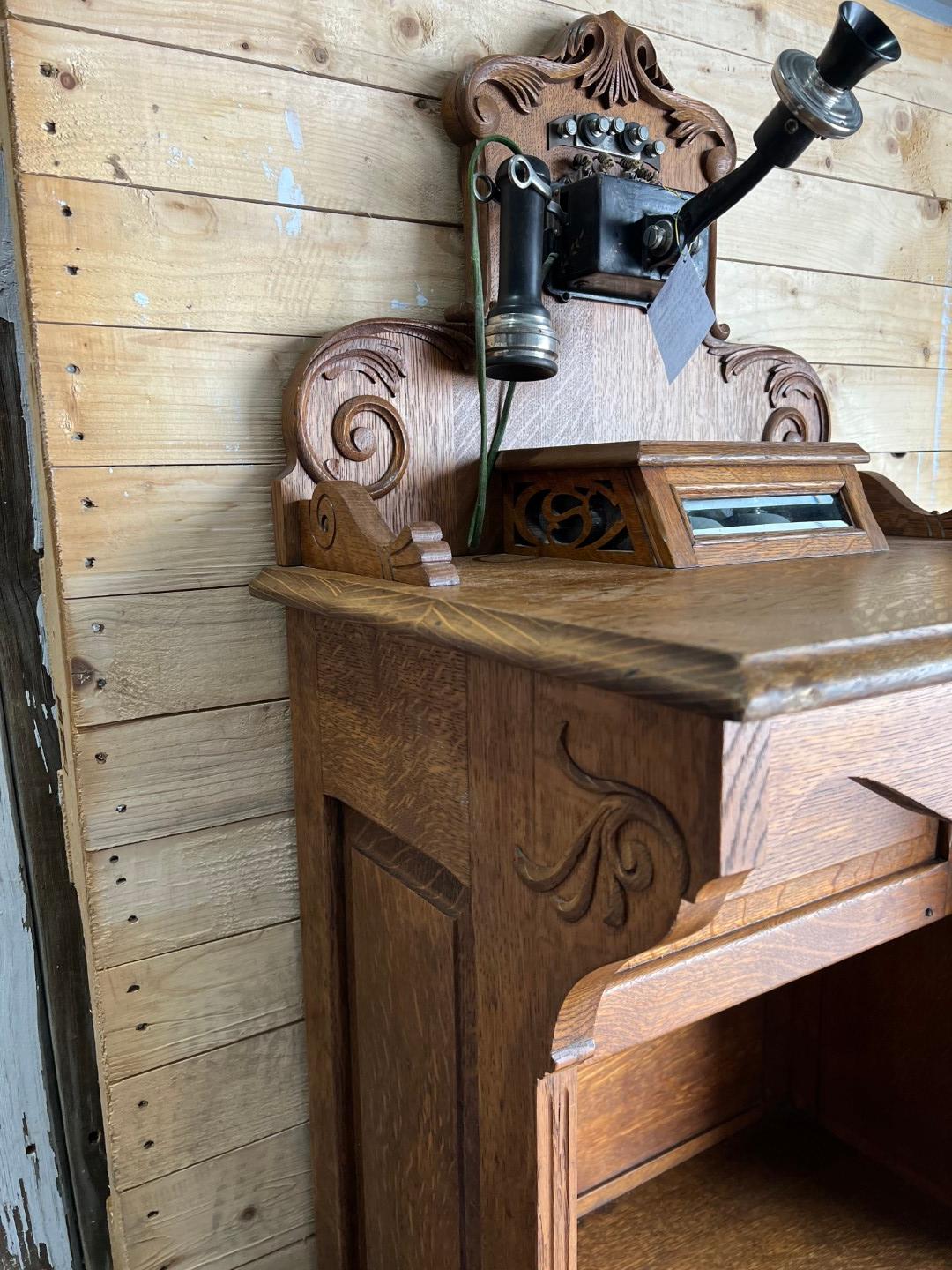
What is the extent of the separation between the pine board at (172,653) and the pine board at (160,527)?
0.02 metres

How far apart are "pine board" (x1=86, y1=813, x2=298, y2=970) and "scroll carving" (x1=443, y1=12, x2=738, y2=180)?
0.81m

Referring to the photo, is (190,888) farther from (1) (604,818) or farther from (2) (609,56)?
(2) (609,56)

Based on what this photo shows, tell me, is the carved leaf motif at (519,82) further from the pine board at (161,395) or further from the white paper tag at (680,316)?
the pine board at (161,395)

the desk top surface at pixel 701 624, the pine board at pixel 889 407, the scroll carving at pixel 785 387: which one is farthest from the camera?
the pine board at pixel 889 407

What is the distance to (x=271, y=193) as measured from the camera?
958 mm

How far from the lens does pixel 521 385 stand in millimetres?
1078

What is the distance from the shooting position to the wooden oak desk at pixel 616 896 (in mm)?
526

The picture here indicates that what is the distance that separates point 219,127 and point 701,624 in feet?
2.45

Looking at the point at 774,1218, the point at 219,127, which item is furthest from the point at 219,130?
the point at 774,1218

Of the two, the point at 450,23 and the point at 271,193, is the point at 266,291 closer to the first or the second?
the point at 271,193

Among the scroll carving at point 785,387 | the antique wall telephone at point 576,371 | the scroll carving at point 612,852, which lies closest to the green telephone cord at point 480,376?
the antique wall telephone at point 576,371

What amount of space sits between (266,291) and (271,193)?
99 millimetres

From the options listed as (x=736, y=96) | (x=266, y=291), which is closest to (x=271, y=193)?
(x=266, y=291)

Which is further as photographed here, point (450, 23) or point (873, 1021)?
point (873, 1021)
